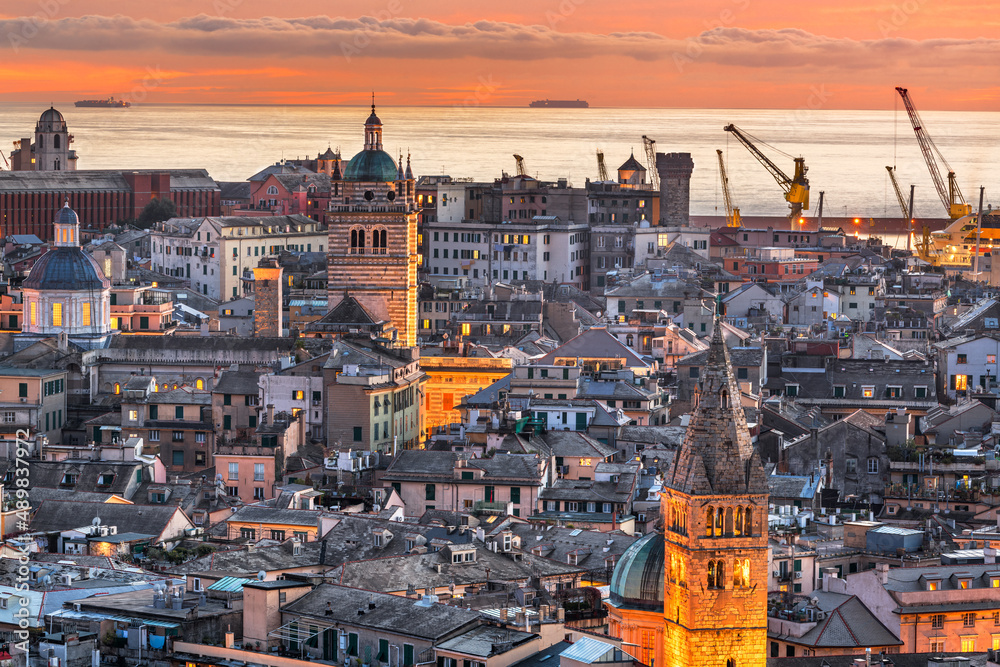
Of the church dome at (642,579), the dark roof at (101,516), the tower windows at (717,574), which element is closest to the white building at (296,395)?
the dark roof at (101,516)

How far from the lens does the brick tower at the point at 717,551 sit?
147ft

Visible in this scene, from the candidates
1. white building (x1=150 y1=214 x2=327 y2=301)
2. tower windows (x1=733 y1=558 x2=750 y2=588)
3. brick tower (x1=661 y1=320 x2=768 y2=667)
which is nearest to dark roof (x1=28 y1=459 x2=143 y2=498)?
brick tower (x1=661 y1=320 x2=768 y2=667)

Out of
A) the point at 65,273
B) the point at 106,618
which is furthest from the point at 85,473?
the point at 65,273

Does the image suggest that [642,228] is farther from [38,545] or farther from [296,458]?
[38,545]

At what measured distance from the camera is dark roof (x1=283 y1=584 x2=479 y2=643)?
4603cm

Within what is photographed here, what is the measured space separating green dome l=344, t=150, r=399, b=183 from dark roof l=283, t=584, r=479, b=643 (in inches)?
1631

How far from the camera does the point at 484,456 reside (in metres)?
68.8

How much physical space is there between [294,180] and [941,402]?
87947mm

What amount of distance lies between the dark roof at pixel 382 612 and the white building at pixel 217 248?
8052 cm

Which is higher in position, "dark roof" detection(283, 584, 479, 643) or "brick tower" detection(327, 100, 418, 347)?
"brick tower" detection(327, 100, 418, 347)

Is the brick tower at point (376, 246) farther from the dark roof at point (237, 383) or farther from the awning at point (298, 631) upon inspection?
the awning at point (298, 631)

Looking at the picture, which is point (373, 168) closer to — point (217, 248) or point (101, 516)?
point (101, 516)

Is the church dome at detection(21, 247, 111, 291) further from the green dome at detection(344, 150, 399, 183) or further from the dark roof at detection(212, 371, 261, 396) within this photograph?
the dark roof at detection(212, 371, 261, 396)

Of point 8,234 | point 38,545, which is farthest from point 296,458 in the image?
point 8,234
